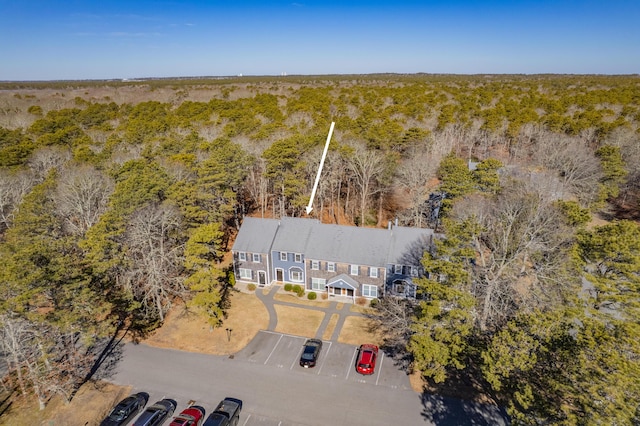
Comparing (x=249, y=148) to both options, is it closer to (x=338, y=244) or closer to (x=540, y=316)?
(x=338, y=244)

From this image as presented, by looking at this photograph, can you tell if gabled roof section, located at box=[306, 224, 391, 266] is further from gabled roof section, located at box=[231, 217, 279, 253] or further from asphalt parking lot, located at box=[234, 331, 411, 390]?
asphalt parking lot, located at box=[234, 331, 411, 390]

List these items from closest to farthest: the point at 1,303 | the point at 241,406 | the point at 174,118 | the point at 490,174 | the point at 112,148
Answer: the point at 1,303, the point at 241,406, the point at 490,174, the point at 112,148, the point at 174,118

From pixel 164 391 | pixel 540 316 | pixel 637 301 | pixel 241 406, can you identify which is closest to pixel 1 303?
pixel 164 391

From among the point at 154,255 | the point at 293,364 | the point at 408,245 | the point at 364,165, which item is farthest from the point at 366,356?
the point at 364,165

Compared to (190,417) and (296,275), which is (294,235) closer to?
(296,275)

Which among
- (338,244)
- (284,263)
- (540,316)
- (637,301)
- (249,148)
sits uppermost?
(249,148)

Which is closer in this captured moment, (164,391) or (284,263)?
(164,391)
